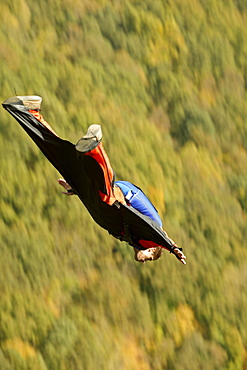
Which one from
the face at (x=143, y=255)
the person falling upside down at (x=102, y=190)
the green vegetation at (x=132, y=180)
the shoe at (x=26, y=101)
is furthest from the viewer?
the green vegetation at (x=132, y=180)

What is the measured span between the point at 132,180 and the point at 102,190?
2.46 m

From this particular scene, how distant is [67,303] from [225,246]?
1.68 m

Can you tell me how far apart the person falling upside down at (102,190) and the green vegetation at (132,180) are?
1705 millimetres

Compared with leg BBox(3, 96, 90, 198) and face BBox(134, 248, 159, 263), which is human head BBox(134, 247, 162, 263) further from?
leg BBox(3, 96, 90, 198)

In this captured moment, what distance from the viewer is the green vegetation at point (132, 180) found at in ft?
17.9

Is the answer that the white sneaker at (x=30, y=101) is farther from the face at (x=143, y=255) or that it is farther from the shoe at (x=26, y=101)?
Answer: the face at (x=143, y=255)

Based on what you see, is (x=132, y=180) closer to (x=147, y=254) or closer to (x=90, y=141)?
(x=147, y=254)

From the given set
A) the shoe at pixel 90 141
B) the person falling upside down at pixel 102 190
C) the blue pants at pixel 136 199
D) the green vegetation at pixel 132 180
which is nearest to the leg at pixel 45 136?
the person falling upside down at pixel 102 190

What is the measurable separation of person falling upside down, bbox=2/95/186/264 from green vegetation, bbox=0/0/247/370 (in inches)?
67.1

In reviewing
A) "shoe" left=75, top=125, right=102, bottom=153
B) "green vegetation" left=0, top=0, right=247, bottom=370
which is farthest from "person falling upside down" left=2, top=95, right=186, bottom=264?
"green vegetation" left=0, top=0, right=247, bottom=370

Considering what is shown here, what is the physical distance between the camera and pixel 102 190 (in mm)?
3502

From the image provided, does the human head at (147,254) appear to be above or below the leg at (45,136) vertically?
below

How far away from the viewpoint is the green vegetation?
17.9ft

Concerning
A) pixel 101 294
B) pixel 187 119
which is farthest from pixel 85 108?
pixel 101 294
